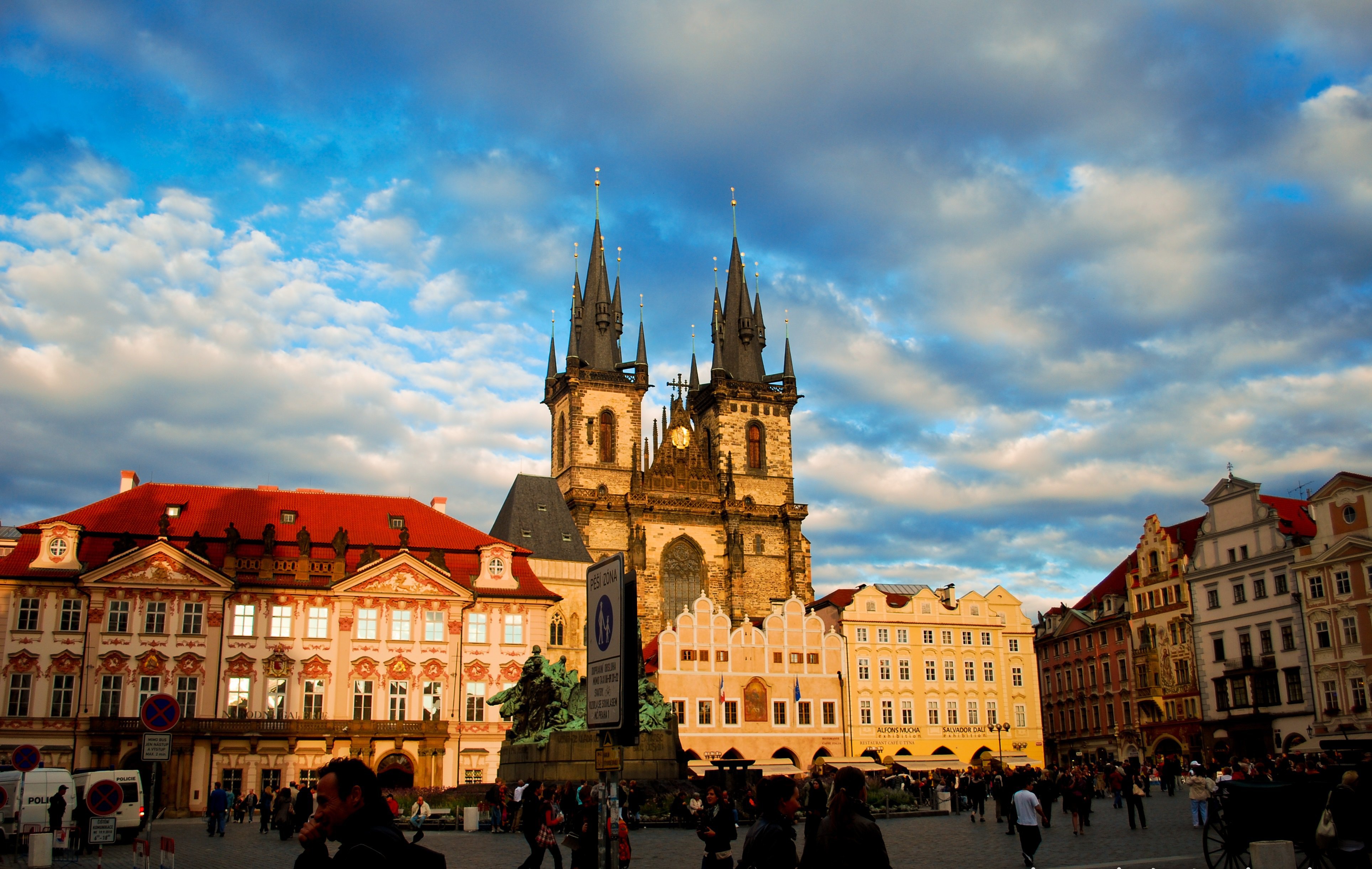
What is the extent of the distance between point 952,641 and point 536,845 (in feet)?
167

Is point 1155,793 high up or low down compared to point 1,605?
down

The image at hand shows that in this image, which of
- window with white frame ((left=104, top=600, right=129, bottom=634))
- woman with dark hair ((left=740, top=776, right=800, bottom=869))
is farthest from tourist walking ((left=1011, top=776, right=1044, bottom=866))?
window with white frame ((left=104, top=600, right=129, bottom=634))

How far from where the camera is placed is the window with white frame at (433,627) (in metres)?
47.0

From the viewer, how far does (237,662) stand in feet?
147

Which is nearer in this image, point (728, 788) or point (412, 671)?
point (728, 788)

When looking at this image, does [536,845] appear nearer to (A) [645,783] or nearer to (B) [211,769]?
(A) [645,783]

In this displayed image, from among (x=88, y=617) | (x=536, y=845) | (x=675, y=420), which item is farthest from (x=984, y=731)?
(x=536, y=845)

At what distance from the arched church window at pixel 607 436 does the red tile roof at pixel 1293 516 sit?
37086 mm

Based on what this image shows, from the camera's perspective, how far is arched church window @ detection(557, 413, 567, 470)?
75.7m

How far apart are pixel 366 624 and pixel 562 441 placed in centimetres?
3160

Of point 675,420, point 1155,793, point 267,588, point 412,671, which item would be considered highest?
point 675,420

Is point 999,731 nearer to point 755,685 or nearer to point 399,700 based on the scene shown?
point 755,685

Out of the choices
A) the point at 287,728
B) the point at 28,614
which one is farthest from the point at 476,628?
the point at 28,614

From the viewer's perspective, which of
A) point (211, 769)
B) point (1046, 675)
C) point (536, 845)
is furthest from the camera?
point (1046, 675)
